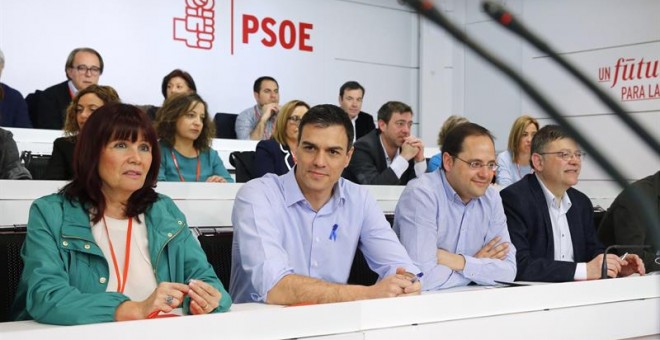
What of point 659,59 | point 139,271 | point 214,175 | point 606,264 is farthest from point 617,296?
point 659,59

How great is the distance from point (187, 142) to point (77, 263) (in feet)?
5.83

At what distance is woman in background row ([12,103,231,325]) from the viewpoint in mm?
1470

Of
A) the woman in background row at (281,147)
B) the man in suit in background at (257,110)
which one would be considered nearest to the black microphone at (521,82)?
the woman in background row at (281,147)

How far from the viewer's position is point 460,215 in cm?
231

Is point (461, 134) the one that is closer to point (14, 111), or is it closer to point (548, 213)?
point (548, 213)

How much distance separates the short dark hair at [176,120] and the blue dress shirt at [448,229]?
1.23m

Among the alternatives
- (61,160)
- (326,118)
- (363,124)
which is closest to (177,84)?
(363,124)

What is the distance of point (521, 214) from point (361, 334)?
1401 mm

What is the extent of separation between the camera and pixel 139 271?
1646 millimetres

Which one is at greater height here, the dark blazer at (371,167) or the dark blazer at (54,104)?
the dark blazer at (54,104)

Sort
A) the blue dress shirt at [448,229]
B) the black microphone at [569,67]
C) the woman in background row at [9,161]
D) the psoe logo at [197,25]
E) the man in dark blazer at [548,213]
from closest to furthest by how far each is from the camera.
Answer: the black microphone at [569,67], the blue dress shirt at [448,229], the man in dark blazer at [548,213], the woman in background row at [9,161], the psoe logo at [197,25]

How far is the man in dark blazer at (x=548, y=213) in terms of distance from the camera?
2.48 meters

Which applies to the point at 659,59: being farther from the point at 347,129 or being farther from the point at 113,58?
the point at 347,129

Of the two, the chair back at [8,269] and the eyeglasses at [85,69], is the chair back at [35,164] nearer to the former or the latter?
the eyeglasses at [85,69]
